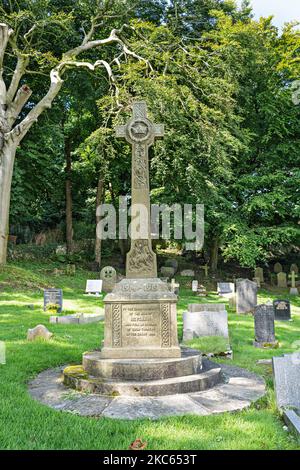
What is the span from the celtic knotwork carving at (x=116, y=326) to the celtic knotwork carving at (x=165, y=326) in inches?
25.1

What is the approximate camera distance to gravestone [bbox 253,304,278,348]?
9.20 meters

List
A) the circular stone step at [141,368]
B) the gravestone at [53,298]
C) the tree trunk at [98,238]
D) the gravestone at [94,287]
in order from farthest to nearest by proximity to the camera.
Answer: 1. the tree trunk at [98,238]
2. the gravestone at [94,287]
3. the gravestone at [53,298]
4. the circular stone step at [141,368]

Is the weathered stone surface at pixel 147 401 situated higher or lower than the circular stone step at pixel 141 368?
lower

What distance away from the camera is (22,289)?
638 inches

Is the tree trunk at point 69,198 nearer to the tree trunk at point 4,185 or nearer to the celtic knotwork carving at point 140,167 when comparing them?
the tree trunk at point 4,185

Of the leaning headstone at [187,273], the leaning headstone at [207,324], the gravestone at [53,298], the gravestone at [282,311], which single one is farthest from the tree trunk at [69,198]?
the leaning headstone at [207,324]

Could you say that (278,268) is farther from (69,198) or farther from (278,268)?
(69,198)

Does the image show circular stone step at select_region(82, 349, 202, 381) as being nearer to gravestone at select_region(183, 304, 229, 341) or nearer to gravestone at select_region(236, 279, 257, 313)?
gravestone at select_region(183, 304, 229, 341)

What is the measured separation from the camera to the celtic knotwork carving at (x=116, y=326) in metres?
6.19

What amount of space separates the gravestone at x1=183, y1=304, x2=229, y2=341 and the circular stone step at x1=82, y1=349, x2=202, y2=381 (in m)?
3.29

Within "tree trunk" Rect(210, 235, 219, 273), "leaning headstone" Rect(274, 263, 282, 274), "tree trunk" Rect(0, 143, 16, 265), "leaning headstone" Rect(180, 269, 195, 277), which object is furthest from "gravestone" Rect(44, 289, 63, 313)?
"leaning headstone" Rect(274, 263, 282, 274)

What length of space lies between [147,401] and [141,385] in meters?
0.28
